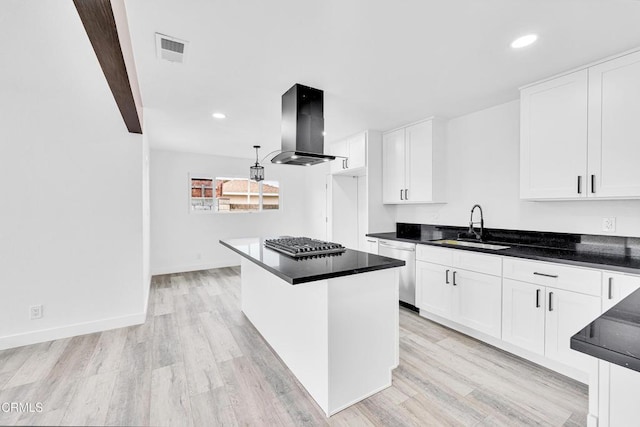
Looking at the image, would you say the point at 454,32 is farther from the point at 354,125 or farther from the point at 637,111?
the point at 354,125

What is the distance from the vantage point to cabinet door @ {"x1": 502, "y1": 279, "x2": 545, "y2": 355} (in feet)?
7.25

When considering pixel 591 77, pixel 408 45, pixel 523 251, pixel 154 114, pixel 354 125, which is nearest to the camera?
pixel 408 45

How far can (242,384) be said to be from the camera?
2037mm

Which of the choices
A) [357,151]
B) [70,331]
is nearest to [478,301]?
[357,151]

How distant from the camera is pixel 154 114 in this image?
3.35m

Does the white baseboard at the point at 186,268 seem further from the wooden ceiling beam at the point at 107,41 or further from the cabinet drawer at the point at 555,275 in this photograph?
the cabinet drawer at the point at 555,275

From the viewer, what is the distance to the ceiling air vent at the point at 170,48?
1850mm

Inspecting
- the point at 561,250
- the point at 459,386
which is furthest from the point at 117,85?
the point at 561,250

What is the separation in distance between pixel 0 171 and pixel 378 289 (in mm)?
3522

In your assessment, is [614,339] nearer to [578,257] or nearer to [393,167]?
[578,257]

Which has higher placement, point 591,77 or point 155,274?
point 591,77

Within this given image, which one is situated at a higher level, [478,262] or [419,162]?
[419,162]

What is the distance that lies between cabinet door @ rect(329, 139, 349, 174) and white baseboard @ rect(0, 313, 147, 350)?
330 cm

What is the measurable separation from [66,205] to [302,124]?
2506 mm
